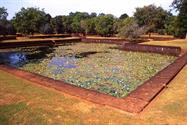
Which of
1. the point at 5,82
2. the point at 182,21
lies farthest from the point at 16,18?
the point at 5,82

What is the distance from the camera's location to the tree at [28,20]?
123 ft

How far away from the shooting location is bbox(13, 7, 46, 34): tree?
1471 inches

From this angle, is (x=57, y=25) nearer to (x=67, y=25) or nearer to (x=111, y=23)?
(x=67, y=25)

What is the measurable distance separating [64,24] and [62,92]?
4811 cm

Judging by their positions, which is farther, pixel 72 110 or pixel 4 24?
pixel 4 24

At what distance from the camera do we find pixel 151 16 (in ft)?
130

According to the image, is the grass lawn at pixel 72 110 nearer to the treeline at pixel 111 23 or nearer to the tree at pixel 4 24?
the treeline at pixel 111 23

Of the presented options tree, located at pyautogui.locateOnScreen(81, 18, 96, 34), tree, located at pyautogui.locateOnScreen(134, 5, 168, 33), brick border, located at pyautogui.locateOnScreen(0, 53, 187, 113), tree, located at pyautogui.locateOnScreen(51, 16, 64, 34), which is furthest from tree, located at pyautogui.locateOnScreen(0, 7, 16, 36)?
brick border, located at pyautogui.locateOnScreen(0, 53, 187, 113)

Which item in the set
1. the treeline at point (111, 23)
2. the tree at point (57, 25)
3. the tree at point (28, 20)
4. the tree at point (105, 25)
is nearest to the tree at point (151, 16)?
the treeline at point (111, 23)

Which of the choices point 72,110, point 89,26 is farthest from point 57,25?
point 72,110

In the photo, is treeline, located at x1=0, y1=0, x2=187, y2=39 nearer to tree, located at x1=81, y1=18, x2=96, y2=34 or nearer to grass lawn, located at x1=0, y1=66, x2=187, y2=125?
tree, located at x1=81, y1=18, x2=96, y2=34

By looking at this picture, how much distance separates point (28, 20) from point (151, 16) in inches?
815

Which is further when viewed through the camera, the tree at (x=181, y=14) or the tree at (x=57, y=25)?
the tree at (x=57, y=25)

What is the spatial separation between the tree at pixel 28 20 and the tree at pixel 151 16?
55.3 feet
